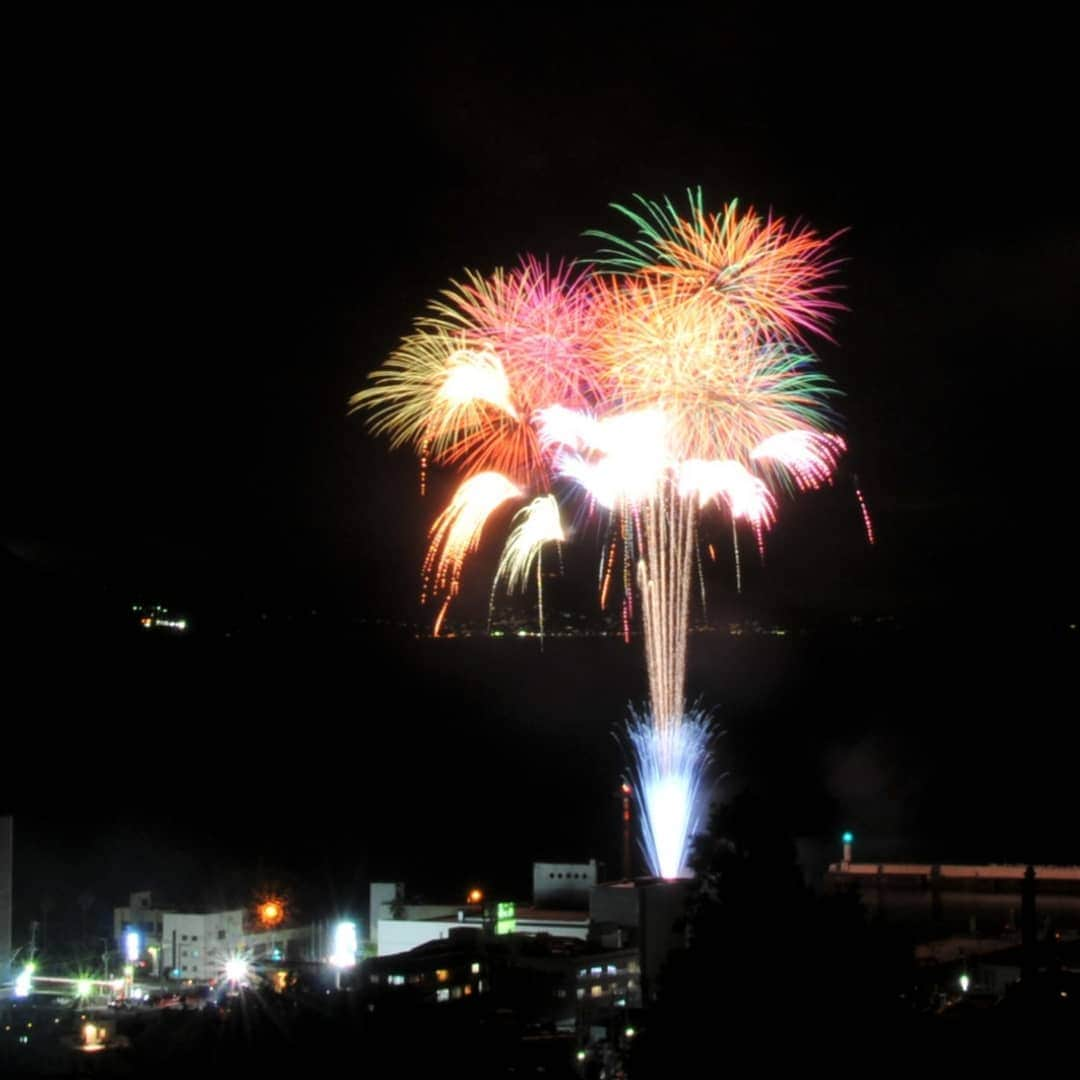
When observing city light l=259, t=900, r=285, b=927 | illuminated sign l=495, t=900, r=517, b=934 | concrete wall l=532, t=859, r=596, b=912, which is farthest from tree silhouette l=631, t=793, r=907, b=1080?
city light l=259, t=900, r=285, b=927

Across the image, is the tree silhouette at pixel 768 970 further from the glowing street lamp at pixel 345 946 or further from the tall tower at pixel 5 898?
the tall tower at pixel 5 898

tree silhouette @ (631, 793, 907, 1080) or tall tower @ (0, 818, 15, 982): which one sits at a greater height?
tree silhouette @ (631, 793, 907, 1080)

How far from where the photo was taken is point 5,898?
1611 centimetres

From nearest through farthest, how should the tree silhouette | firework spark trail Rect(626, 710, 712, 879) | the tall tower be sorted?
the tree silhouette, firework spark trail Rect(626, 710, 712, 879), the tall tower

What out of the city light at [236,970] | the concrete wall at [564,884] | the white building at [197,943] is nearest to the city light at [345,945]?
the city light at [236,970]

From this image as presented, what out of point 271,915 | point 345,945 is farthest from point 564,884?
point 271,915

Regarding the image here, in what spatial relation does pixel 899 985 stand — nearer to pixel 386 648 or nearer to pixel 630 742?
pixel 630 742

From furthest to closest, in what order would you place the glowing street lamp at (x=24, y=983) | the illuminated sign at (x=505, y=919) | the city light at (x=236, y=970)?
the illuminated sign at (x=505, y=919)
the city light at (x=236, y=970)
the glowing street lamp at (x=24, y=983)

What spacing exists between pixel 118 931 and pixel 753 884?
14143 millimetres

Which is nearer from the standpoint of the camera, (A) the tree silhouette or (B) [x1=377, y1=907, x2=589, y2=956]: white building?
(A) the tree silhouette

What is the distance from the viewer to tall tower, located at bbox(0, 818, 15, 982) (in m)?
15.8

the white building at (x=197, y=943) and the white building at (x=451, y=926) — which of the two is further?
the white building at (x=197, y=943)

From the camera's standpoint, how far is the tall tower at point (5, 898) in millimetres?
15836

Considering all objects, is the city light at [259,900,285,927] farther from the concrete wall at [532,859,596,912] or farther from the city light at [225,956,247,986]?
the concrete wall at [532,859,596,912]
